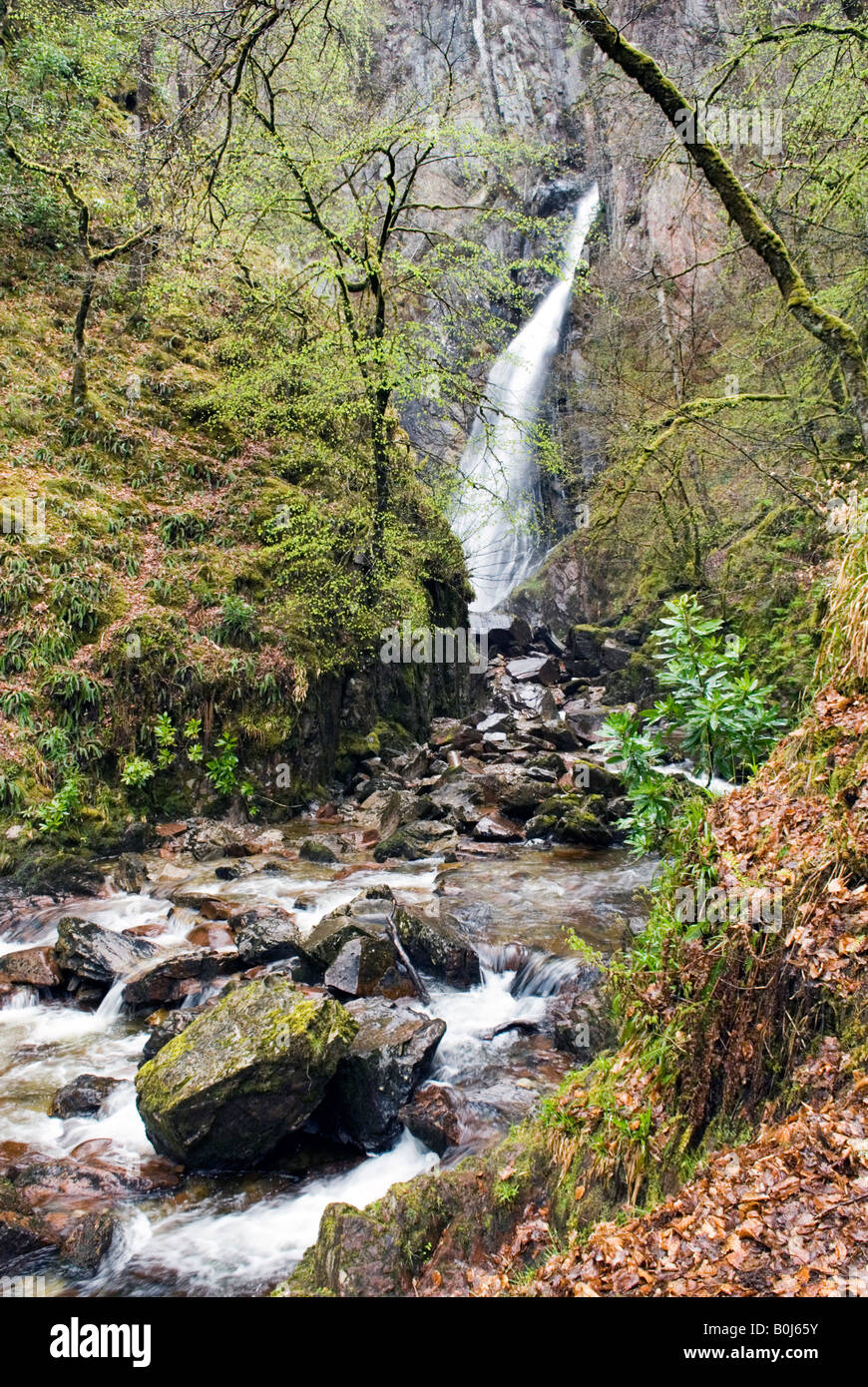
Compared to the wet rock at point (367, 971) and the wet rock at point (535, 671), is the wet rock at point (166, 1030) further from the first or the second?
the wet rock at point (535, 671)

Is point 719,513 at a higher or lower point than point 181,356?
lower

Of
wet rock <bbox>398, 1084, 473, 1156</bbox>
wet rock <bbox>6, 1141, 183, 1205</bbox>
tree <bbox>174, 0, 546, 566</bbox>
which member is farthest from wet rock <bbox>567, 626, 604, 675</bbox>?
wet rock <bbox>6, 1141, 183, 1205</bbox>

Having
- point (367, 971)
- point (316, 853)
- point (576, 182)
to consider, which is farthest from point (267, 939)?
point (576, 182)

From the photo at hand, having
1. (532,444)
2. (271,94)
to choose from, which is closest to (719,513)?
(532,444)

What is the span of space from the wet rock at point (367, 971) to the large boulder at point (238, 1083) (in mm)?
1391

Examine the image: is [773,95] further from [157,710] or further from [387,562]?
[157,710]

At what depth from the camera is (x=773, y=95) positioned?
1159cm

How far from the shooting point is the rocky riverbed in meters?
4.30

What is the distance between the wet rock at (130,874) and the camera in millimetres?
8789

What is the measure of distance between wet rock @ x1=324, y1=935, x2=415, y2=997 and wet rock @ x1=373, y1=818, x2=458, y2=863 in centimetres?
383

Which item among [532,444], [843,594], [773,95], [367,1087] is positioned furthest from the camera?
[532,444]

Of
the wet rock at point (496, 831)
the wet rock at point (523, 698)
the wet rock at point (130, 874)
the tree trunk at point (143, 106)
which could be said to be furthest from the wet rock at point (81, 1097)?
the wet rock at point (523, 698)

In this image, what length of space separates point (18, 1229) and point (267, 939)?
3.16 meters
